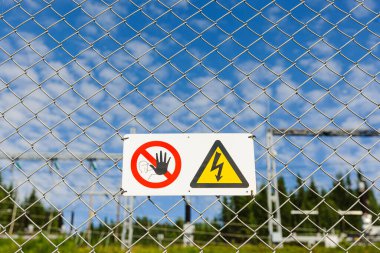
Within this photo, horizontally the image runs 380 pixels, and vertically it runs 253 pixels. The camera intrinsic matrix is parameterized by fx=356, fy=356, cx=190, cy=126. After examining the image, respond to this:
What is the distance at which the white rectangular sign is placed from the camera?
1.36 meters

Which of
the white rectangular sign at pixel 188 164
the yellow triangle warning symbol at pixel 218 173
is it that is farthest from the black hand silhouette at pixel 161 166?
the yellow triangle warning symbol at pixel 218 173

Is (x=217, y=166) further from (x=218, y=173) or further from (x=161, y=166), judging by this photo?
(x=161, y=166)

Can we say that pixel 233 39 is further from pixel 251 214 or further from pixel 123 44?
pixel 251 214

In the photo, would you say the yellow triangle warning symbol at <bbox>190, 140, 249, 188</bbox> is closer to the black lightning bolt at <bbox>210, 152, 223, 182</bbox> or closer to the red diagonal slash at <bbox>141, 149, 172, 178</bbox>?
the black lightning bolt at <bbox>210, 152, 223, 182</bbox>

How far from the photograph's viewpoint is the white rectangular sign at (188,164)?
4.46 feet

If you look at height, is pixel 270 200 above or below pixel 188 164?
below

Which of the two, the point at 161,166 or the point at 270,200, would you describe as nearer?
the point at 161,166

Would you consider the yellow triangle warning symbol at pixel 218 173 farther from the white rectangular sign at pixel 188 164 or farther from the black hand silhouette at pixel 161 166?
the black hand silhouette at pixel 161 166

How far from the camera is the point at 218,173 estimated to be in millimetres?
1370

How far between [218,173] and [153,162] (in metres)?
0.26

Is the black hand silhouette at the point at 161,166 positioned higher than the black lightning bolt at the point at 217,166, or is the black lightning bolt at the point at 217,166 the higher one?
the black lightning bolt at the point at 217,166

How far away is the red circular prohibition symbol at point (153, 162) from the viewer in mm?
1366

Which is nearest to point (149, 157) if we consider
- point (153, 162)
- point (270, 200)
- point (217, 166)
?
point (153, 162)

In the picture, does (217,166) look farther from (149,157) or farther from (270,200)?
(270,200)
